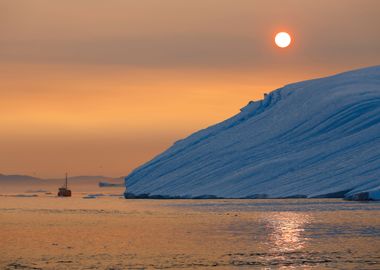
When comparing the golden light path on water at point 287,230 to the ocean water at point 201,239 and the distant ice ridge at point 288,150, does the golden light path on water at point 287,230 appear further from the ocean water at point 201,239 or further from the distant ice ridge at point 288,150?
the distant ice ridge at point 288,150

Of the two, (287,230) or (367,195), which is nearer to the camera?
(287,230)

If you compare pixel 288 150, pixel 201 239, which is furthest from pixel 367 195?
pixel 201 239

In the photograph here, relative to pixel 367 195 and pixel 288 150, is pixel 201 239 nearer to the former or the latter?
pixel 367 195

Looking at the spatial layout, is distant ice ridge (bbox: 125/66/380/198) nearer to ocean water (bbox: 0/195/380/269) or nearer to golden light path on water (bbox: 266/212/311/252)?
ocean water (bbox: 0/195/380/269)

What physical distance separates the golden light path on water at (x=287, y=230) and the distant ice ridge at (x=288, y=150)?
9.81 meters

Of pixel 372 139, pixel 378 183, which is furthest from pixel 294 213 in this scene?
pixel 372 139

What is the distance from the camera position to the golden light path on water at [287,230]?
33.2m

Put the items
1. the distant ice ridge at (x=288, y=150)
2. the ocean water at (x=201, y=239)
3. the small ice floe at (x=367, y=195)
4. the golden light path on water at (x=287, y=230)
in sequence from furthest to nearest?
the distant ice ridge at (x=288, y=150)
the small ice floe at (x=367, y=195)
the golden light path on water at (x=287, y=230)
the ocean water at (x=201, y=239)

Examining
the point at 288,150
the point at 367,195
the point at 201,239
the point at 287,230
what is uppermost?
the point at 288,150

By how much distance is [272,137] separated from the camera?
224 feet

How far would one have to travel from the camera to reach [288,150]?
216ft

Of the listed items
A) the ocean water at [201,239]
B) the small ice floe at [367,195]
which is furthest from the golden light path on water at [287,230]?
the small ice floe at [367,195]

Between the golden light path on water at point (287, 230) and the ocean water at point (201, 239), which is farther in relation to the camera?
the golden light path on water at point (287, 230)

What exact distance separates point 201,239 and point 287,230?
15.8 ft
